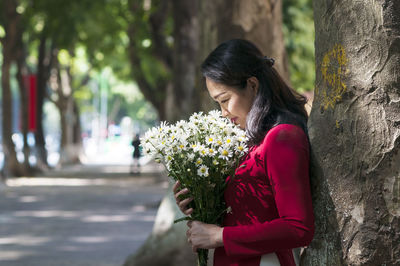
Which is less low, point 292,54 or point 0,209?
point 292,54

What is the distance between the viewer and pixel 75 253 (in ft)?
37.0

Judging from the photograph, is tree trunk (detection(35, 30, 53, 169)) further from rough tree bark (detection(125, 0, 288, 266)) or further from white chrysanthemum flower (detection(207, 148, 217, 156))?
white chrysanthemum flower (detection(207, 148, 217, 156))

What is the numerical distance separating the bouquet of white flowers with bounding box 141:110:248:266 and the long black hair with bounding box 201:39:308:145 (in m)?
0.08

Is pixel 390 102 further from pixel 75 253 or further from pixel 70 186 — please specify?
pixel 70 186

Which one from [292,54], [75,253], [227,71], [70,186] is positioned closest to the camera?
[227,71]

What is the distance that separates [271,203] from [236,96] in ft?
1.42

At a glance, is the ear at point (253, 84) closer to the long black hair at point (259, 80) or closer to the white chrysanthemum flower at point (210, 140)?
the long black hair at point (259, 80)

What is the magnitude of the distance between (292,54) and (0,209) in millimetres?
9348

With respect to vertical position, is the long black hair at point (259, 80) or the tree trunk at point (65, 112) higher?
the long black hair at point (259, 80)

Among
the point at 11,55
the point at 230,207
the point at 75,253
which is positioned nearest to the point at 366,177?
the point at 230,207

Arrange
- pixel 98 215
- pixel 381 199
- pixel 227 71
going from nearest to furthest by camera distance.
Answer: pixel 381 199 → pixel 227 71 → pixel 98 215

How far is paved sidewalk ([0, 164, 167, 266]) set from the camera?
11.1 m

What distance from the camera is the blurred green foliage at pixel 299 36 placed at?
73.1ft

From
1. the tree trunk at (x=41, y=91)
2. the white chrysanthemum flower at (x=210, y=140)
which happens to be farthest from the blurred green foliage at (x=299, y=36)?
the white chrysanthemum flower at (x=210, y=140)
